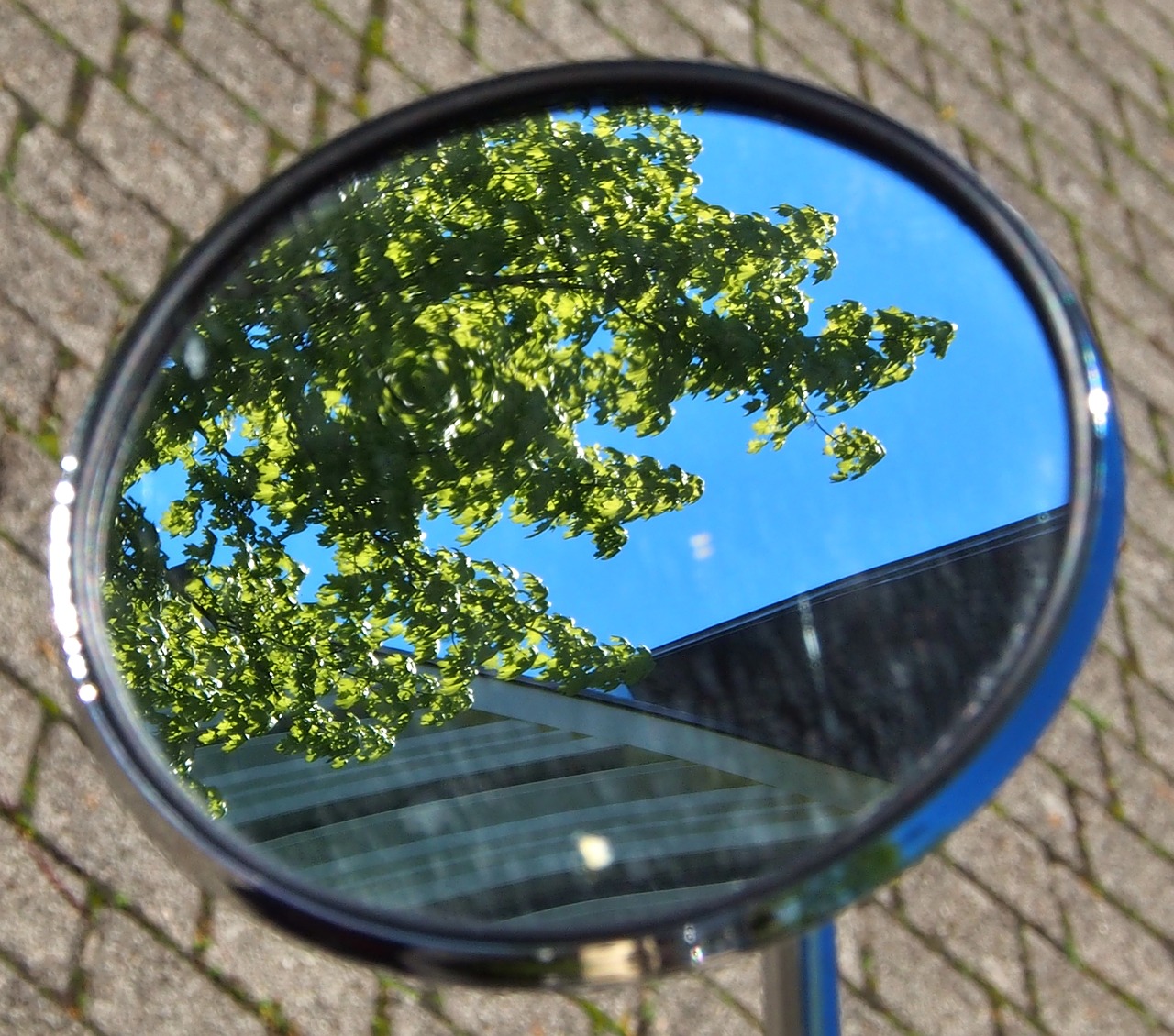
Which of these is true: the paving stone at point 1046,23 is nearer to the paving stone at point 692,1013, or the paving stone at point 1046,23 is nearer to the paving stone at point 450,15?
the paving stone at point 450,15

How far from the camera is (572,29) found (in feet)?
13.8

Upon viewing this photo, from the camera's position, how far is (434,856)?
1053 millimetres

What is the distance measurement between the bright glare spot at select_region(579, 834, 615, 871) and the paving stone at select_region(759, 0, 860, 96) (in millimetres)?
3691

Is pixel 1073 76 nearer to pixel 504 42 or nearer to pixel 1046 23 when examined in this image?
pixel 1046 23

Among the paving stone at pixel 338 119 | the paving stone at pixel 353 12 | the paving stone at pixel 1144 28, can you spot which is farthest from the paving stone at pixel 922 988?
the paving stone at pixel 1144 28

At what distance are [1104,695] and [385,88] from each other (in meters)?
2.55

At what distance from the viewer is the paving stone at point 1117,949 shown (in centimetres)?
308

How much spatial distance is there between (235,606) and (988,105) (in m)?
4.13

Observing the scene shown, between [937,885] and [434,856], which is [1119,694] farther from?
[434,856]

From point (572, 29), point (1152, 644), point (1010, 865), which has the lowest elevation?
point (1010, 865)

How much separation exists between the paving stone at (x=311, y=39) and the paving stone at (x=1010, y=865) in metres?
2.52

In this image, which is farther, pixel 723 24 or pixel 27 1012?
pixel 723 24

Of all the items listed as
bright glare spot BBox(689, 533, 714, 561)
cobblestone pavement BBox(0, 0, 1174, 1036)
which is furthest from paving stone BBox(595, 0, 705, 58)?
bright glare spot BBox(689, 533, 714, 561)

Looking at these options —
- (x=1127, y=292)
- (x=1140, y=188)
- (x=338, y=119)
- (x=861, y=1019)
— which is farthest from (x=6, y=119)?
(x=1140, y=188)
